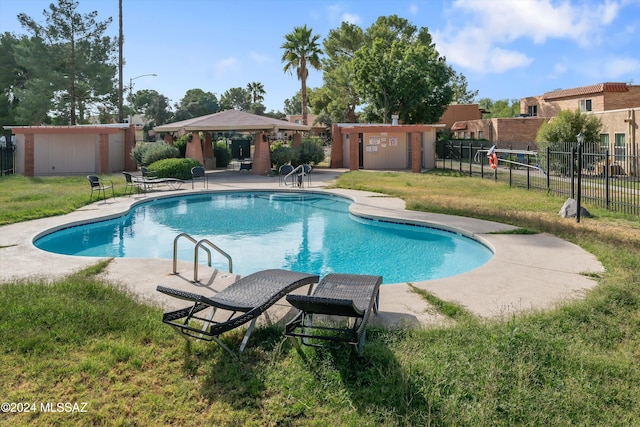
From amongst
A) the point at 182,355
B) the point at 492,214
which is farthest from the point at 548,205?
the point at 182,355

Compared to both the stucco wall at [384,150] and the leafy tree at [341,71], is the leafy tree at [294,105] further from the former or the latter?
the stucco wall at [384,150]

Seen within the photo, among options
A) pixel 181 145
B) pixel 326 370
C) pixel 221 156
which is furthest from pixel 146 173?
pixel 326 370

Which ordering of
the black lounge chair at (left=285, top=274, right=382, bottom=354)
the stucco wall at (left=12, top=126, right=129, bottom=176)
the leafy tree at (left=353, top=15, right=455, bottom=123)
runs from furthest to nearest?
1. the leafy tree at (left=353, top=15, right=455, bottom=123)
2. the stucco wall at (left=12, top=126, right=129, bottom=176)
3. the black lounge chair at (left=285, top=274, right=382, bottom=354)

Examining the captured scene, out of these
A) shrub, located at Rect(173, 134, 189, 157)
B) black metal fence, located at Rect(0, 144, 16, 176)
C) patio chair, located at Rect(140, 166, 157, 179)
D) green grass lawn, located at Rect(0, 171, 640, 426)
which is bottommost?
green grass lawn, located at Rect(0, 171, 640, 426)

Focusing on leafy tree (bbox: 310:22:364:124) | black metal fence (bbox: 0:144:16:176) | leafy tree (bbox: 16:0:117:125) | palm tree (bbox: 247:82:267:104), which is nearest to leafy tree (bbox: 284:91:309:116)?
palm tree (bbox: 247:82:267:104)

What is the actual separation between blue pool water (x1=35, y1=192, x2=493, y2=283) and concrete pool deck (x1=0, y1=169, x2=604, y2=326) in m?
0.73

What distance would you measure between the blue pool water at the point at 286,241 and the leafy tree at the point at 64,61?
79.5 feet

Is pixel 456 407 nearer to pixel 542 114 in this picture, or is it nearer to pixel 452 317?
pixel 452 317

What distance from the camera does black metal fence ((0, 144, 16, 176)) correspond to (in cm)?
2397

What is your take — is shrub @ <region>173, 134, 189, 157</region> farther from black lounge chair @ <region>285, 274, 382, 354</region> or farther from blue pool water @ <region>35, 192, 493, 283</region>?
black lounge chair @ <region>285, 274, 382, 354</region>

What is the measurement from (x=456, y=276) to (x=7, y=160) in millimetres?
24702

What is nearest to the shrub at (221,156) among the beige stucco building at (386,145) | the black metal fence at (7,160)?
the beige stucco building at (386,145)

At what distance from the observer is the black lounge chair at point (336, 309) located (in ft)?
13.4

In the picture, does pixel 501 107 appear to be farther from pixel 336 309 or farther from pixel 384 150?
pixel 336 309
